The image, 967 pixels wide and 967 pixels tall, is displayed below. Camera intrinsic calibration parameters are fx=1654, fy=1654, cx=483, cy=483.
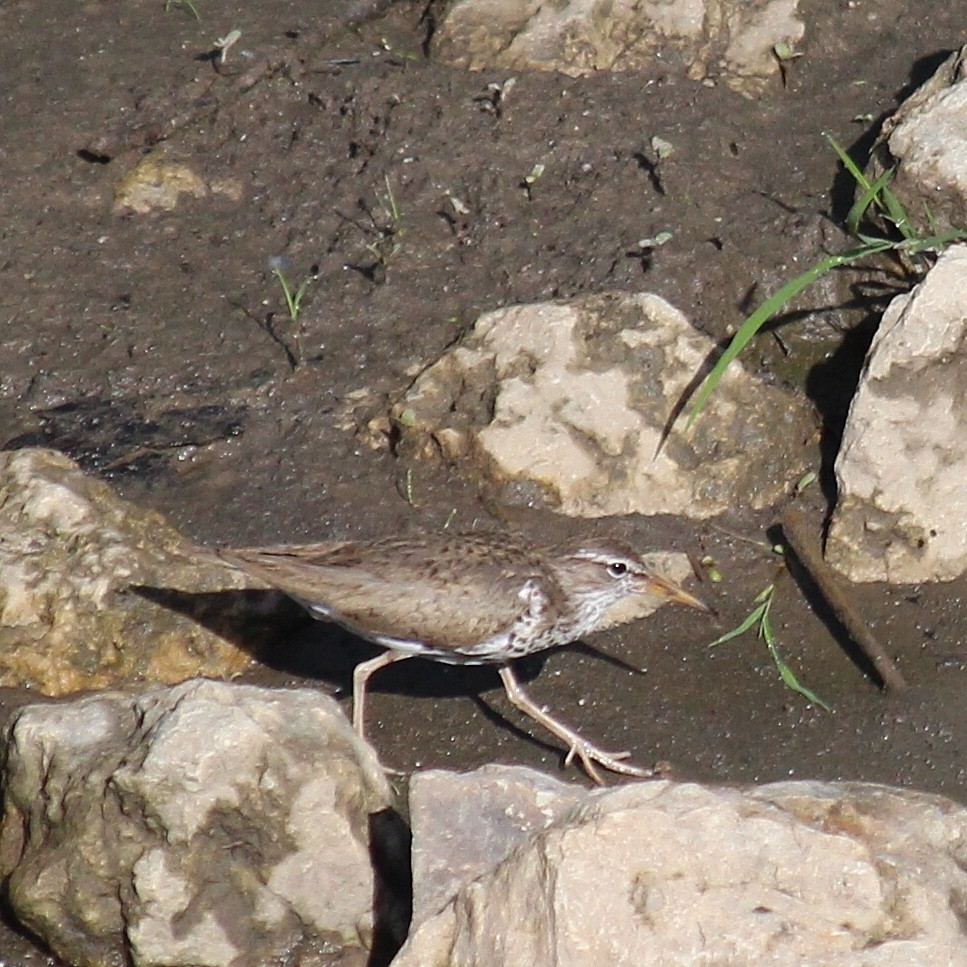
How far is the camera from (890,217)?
26.1 feet

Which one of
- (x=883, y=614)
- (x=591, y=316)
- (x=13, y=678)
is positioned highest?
(x=591, y=316)

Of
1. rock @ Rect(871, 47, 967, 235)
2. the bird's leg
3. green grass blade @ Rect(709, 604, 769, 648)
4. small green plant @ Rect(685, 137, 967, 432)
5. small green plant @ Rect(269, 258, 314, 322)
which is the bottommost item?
the bird's leg

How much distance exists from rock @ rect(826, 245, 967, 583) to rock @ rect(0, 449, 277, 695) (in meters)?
2.58

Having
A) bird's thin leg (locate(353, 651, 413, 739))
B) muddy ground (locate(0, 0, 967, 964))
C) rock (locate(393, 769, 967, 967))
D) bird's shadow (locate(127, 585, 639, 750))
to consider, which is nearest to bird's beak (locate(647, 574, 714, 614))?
muddy ground (locate(0, 0, 967, 964))

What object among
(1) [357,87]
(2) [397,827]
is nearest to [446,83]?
(1) [357,87]

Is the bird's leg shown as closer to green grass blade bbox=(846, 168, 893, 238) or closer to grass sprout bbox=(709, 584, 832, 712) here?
grass sprout bbox=(709, 584, 832, 712)

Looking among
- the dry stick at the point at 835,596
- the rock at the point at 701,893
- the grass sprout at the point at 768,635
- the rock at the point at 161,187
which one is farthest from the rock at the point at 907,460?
the rock at the point at 161,187

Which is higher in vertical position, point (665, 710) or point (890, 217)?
point (890, 217)

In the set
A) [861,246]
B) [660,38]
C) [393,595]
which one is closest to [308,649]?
[393,595]

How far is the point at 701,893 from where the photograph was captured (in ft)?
13.8

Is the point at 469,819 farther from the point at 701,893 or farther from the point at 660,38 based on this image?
the point at 660,38

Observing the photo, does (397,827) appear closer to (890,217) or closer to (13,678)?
(13,678)

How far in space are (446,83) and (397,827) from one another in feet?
16.8

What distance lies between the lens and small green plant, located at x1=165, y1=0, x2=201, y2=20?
10.1 metres
